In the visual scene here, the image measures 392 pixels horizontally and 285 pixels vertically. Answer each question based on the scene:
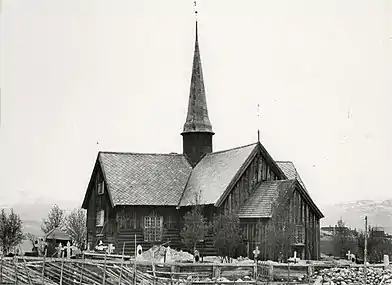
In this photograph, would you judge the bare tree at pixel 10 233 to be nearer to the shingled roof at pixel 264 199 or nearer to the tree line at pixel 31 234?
the tree line at pixel 31 234

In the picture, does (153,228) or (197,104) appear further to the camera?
(197,104)

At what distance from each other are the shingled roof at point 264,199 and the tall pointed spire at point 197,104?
29.7ft

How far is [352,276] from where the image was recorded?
34688 millimetres

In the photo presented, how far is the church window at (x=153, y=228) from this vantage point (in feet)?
161

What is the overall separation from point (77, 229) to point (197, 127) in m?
14.5

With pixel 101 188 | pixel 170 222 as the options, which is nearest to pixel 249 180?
pixel 170 222

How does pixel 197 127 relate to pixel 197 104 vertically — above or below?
below

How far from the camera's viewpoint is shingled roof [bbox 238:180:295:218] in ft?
146

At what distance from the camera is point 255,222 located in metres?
44.6

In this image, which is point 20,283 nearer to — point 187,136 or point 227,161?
point 227,161

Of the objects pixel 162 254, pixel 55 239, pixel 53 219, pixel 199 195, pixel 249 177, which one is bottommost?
pixel 162 254

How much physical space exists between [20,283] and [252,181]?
68.7ft

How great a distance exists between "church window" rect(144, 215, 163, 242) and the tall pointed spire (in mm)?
8073

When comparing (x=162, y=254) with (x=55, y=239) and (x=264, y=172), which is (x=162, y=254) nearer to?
(x=55, y=239)
